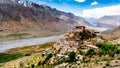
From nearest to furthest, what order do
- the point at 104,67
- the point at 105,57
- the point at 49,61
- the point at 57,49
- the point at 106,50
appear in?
the point at 104,67, the point at 105,57, the point at 106,50, the point at 49,61, the point at 57,49

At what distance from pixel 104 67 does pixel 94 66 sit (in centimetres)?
180

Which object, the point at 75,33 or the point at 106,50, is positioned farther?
the point at 75,33

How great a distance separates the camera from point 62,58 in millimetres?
41844

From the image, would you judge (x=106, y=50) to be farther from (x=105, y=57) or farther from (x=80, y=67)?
(x=80, y=67)

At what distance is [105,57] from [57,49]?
11.5 m

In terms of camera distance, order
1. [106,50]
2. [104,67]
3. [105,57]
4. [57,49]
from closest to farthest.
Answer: [104,67] → [105,57] → [106,50] → [57,49]

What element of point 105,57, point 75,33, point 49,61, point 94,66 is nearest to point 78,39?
point 75,33

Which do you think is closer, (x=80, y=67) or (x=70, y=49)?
(x=80, y=67)

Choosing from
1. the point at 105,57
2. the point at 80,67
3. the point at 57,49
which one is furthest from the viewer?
the point at 57,49

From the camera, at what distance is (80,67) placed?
1391 inches

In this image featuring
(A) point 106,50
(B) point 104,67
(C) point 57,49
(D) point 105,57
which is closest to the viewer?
(B) point 104,67

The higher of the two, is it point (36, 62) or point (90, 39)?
point (90, 39)

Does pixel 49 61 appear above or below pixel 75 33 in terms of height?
below

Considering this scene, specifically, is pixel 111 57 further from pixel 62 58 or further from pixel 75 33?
pixel 75 33
